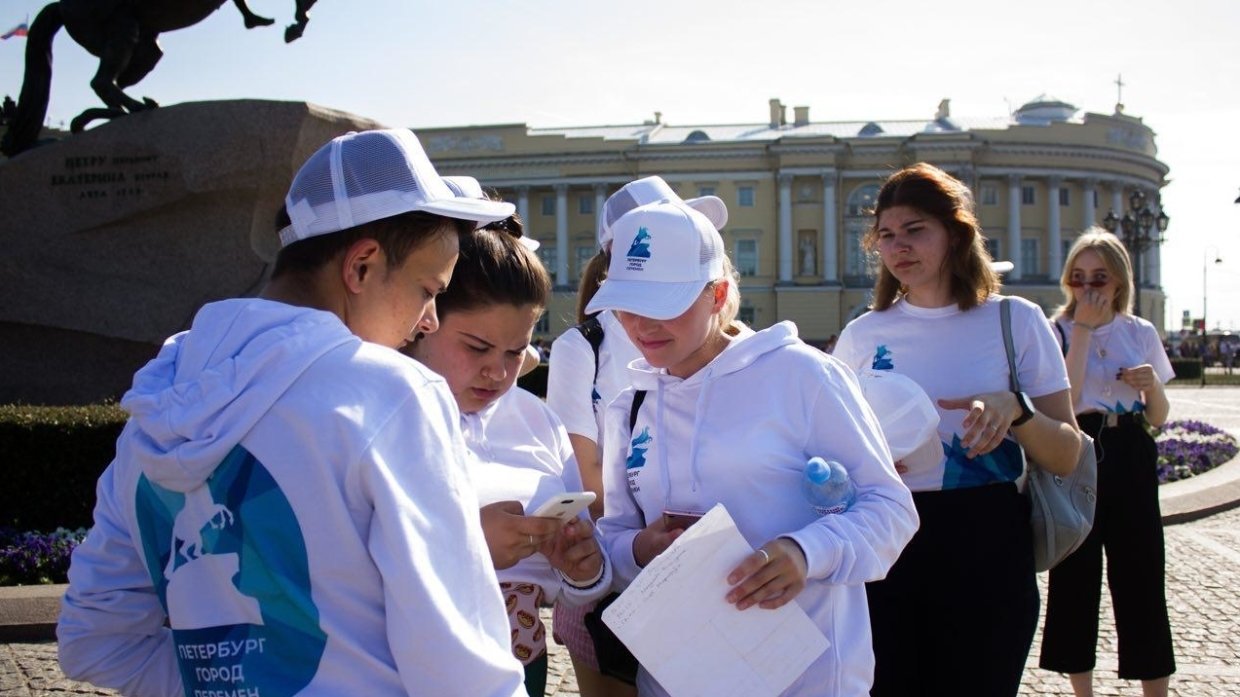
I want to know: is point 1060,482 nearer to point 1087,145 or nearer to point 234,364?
point 234,364

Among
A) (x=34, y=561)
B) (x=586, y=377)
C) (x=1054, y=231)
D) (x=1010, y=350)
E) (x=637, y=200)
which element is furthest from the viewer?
(x=1054, y=231)

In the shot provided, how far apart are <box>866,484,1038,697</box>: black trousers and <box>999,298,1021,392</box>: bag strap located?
0.28 meters

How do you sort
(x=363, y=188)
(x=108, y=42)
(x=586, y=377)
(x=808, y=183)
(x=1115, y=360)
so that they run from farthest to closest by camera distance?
1. (x=808, y=183)
2. (x=108, y=42)
3. (x=1115, y=360)
4. (x=586, y=377)
5. (x=363, y=188)

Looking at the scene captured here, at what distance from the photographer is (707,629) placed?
179 centimetres

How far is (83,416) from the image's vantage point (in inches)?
242

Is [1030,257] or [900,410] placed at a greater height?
[1030,257]

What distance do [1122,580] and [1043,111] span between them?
2701 inches

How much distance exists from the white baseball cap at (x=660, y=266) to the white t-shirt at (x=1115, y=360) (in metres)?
2.79

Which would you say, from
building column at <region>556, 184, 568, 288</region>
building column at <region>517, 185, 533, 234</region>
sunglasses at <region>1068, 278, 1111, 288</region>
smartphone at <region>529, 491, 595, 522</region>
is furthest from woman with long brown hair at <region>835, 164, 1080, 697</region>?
building column at <region>517, 185, 533, 234</region>

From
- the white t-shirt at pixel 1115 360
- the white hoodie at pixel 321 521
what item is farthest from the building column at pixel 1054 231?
the white hoodie at pixel 321 521

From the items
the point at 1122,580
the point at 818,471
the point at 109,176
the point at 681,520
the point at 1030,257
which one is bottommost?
the point at 1122,580

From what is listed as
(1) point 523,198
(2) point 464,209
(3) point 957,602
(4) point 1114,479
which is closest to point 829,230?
(1) point 523,198

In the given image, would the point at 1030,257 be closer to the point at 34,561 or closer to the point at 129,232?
the point at 129,232

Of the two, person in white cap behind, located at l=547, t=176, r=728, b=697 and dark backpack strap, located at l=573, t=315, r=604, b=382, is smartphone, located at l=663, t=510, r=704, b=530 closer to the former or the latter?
person in white cap behind, located at l=547, t=176, r=728, b=697
